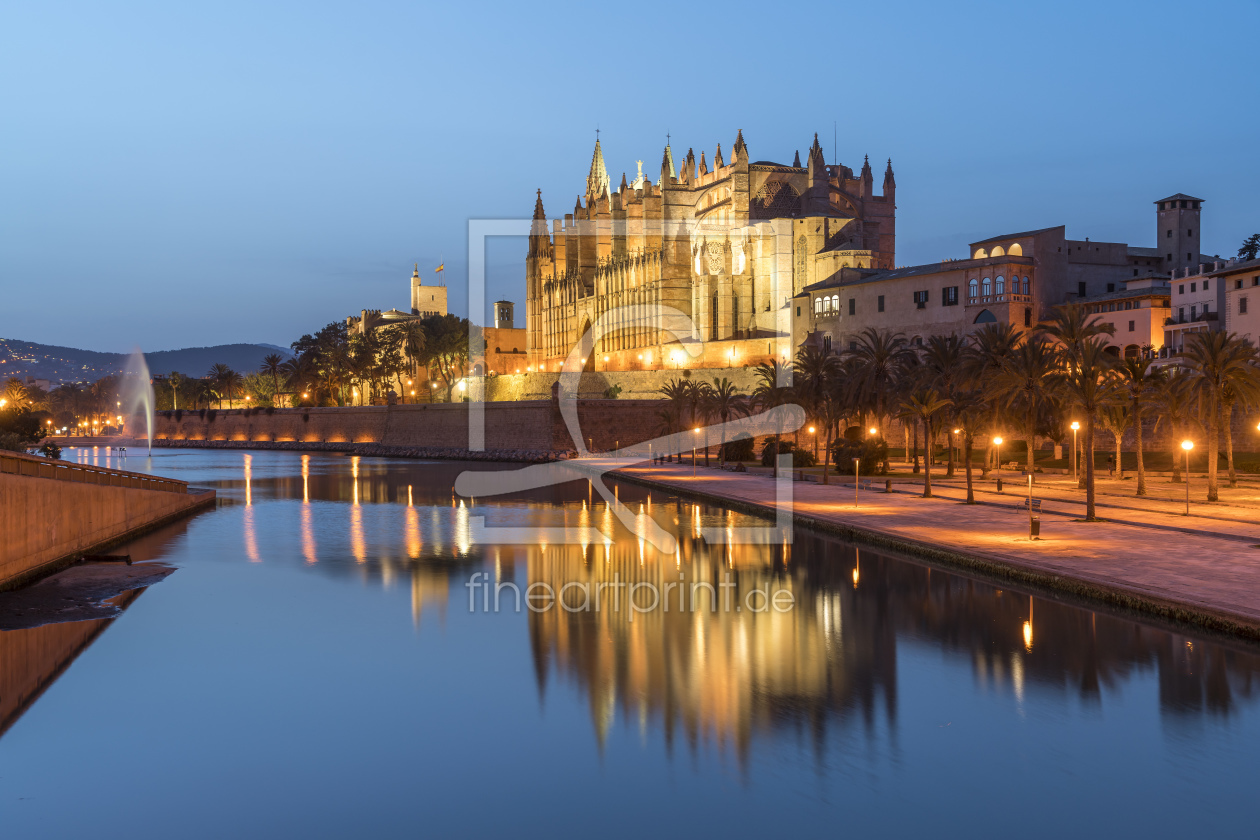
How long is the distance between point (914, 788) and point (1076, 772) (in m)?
1.48

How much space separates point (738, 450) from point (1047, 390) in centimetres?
2420

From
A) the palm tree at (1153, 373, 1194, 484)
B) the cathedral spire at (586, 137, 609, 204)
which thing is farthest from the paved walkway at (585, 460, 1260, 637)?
A: the cathedral spire at (586, 137, 609, 204)

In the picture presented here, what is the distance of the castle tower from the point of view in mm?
56062

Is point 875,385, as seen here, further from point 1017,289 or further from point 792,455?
point 1017,289

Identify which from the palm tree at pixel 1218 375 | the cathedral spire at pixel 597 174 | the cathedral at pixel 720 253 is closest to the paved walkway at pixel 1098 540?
the palm tree at pixel 1218 375

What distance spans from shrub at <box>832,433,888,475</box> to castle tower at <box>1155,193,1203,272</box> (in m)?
28.7

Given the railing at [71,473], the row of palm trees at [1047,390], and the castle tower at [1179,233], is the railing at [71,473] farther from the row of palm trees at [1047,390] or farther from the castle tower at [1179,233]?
the castle tower at [1179,233]

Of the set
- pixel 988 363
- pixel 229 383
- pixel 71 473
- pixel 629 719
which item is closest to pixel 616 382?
pixel 988 363

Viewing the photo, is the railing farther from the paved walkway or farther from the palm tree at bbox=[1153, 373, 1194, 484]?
the palm tree at bbox=[1153, 373, 1194, 484]

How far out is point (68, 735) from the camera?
982cm

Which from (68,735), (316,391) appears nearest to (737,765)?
(68,735)

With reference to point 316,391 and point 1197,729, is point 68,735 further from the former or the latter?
point 316,391

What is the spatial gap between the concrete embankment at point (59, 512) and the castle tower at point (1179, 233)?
54286mm

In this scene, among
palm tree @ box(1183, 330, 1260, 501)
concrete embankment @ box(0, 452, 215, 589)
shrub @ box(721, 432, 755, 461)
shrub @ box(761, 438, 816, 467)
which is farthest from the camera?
shrub @ box(721, 432, 755, 461)
